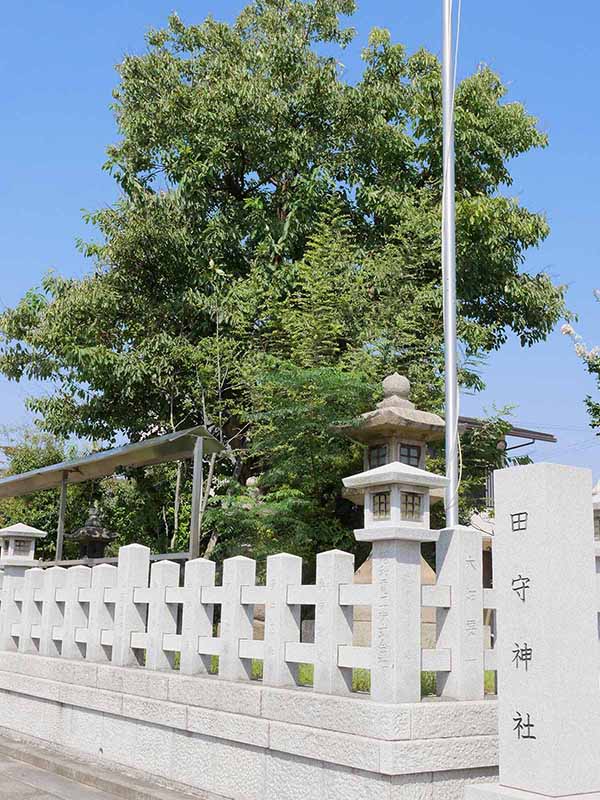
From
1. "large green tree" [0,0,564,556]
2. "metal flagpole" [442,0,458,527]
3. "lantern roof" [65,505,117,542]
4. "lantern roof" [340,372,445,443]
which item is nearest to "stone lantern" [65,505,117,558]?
"lantern roof" [65,505,117,542]

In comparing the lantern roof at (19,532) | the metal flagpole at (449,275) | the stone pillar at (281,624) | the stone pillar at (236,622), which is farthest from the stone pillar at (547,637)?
the lantern roof at (19,532)

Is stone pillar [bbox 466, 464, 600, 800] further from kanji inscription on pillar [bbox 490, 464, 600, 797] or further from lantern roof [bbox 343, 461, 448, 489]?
lantern roof [bbox 343, 461, 448, 489]

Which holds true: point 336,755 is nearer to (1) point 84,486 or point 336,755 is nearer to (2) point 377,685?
(2) point 377,685

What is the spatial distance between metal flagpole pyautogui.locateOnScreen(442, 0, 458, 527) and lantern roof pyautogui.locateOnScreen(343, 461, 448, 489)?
4.00 metres

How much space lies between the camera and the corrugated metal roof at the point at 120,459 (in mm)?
11117

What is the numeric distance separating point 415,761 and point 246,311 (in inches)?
470

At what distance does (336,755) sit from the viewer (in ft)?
16.6

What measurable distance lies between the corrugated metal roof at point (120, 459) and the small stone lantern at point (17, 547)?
76.5 inches

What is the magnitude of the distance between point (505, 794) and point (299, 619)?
74.9 inches

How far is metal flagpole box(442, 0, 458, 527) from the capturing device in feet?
32.8

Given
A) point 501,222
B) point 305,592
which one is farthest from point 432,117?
point 305,592

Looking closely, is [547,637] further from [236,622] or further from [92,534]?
[92,534]

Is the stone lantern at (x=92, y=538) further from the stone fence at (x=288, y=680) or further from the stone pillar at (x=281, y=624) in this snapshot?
the stone pillar at (x=281, y=624)

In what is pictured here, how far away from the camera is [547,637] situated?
4.36m
